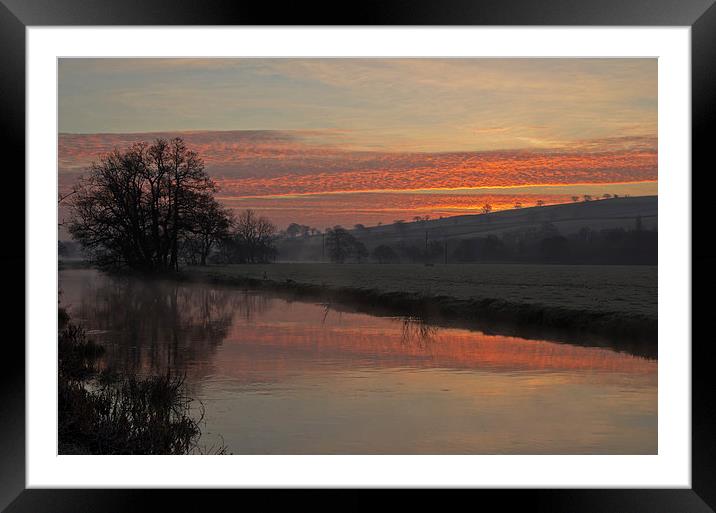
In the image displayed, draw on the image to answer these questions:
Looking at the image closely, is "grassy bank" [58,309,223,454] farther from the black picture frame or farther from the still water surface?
the black picture frame

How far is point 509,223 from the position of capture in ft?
85.7

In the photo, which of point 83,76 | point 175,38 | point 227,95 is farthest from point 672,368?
point 227,95

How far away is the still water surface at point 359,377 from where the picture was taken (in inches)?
461

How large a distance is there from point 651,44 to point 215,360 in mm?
14311

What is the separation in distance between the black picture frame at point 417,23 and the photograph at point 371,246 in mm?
5741

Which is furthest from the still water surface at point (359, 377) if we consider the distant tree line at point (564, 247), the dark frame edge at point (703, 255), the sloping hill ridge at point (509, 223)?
the dark frame edge at point (703, 255)

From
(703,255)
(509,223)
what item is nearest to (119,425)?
(703,255)

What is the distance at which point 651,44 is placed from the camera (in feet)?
14.1

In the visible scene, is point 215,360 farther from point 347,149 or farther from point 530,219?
point 530,219

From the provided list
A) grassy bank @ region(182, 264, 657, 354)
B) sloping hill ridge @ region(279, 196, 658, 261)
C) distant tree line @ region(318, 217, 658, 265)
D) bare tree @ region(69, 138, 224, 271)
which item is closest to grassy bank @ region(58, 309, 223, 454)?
bare tree @ region(69, 138, 224, 271)

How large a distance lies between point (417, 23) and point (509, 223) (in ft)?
74.8

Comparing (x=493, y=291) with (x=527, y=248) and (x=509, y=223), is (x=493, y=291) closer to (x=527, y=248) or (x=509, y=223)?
(x=509, y=223)

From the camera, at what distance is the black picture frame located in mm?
3787

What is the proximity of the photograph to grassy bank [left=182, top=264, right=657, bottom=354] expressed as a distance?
0.10m
